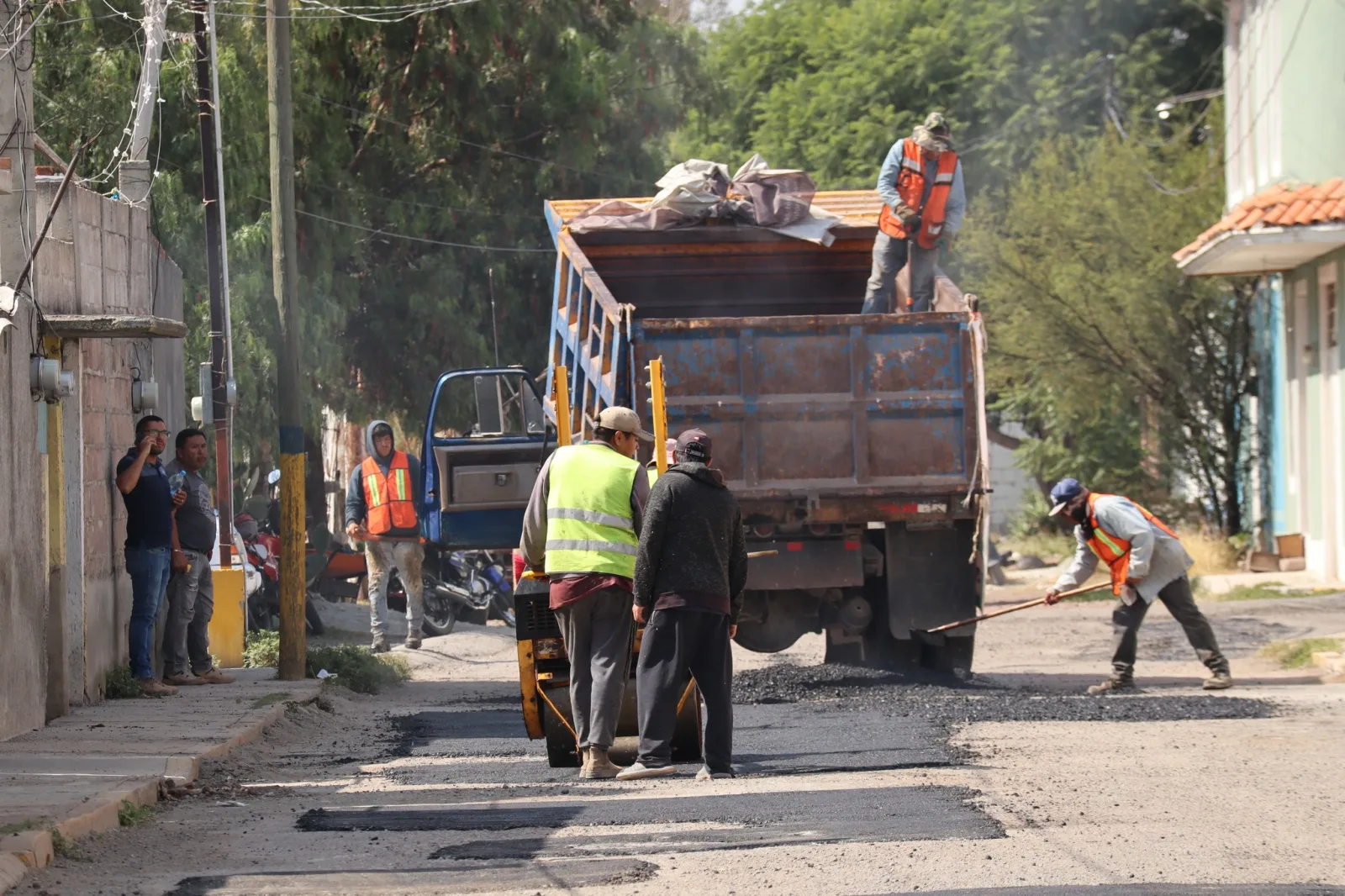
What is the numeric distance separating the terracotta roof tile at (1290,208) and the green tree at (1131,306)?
15.5 ft

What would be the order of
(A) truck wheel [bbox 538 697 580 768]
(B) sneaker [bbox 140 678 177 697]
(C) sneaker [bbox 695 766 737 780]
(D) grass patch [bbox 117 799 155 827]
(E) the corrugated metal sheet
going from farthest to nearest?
(E) the corrugated metal sheet
(B) sneaker [bbox 140 678 177 697]
(A) truck wheel [bbox 538 697 580 768]
(C) sneaker [bbox 695 766 737 780]
(D) grass patch [bbox 117 799 155 827]

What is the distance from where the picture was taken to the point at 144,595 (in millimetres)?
11477

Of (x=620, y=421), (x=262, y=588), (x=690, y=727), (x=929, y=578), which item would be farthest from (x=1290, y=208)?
(x=690, y=727)

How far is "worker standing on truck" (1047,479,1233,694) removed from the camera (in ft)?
39.0

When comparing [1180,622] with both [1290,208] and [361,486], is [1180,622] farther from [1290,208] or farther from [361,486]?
[1290,208]

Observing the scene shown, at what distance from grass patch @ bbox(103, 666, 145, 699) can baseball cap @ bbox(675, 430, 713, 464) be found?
4876mm

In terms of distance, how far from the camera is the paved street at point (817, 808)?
5.70 meters

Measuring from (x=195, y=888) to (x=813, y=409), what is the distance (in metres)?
6.44

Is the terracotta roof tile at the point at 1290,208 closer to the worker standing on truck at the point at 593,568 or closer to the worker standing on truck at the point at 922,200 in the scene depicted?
the worker standing on truck at the point at 922,200

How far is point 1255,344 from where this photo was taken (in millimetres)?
24266

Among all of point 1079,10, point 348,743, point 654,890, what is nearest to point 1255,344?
point 1079,10

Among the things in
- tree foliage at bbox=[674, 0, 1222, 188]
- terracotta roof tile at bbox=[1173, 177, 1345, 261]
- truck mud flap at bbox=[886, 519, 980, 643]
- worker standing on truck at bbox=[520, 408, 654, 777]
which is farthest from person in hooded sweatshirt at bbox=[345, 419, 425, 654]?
tree foliage at bbox=[674, 0, 1222, 188]

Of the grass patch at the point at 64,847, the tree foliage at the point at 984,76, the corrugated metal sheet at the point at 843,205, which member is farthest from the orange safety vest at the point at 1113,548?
the tree foliage at the point at 984,76

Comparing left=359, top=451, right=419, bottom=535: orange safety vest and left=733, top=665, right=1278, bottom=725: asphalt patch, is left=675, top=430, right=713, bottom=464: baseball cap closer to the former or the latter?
left=733, top=665, right=1278, bottom=725: asphalt patch
